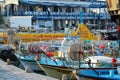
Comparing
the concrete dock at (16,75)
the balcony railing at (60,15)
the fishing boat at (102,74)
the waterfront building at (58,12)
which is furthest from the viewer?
the waterfront building at (58,12)

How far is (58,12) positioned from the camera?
74250 mm

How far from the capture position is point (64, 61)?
2142 centimetres

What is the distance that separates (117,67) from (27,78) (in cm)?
466

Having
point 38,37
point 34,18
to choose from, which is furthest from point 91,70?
point 34,18

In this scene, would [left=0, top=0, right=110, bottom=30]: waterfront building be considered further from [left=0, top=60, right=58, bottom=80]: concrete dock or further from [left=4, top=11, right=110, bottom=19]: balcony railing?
[left=0, top=60, right=58, bottom=80]: concrete dock

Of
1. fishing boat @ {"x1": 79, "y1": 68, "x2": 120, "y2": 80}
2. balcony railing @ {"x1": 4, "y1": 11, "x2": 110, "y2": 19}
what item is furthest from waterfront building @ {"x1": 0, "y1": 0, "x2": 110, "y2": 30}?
fishing boat @ {"x1": 79, "y1": 68, "x2": 120, "y2": 80}

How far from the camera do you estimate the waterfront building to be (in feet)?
233

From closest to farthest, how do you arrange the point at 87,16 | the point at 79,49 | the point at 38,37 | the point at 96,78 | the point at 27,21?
1. the point at 96,78
2. the point at 79,49
3. the point at 38,37
4. the point at 27,21
5. the point at 87,16

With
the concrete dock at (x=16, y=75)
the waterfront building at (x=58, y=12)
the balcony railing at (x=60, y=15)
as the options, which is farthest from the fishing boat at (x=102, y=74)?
the balcony railing at (x=60, y=15)

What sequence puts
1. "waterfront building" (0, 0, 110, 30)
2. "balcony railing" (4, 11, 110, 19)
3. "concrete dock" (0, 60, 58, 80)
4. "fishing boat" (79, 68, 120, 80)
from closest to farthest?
1. "concrete dock" (0, 60, 58, 80)
2. "fishing boat" (79, 68, 120, 80)
3. "balcony railing" (4, 11, 110, 19)
4. "waterfront building" (0, 0, 110, 30)

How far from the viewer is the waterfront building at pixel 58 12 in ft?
233

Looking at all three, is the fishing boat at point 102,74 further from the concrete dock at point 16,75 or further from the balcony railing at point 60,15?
the balcony railing at point 60,15

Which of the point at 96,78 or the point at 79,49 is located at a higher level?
the point at 79,49

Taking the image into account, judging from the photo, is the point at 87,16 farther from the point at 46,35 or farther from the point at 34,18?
the point at 46,35
